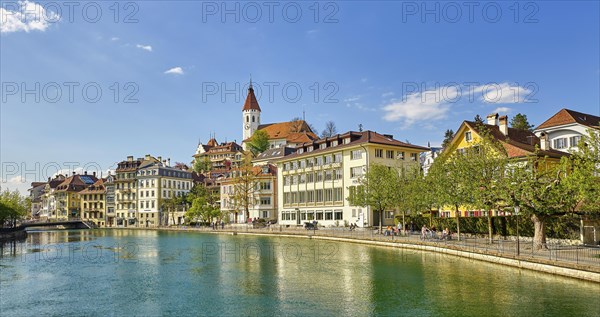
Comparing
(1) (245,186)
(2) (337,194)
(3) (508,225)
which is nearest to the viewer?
(3) (508,225)

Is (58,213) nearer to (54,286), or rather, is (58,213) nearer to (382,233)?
(382,233)

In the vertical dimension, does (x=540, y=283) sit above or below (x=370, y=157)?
below

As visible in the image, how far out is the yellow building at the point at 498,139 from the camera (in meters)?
58.4

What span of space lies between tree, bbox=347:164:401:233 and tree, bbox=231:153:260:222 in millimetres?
36097

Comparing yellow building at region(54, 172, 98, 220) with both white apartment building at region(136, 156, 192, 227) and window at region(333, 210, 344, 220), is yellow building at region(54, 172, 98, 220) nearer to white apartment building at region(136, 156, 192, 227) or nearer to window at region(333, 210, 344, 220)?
white apartment building at region(136, 156, 192, 227)

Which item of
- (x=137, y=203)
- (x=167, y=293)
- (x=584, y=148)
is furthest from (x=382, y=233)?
(x=137, y=203)

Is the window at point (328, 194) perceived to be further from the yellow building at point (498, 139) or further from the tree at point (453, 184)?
the tree at point (453, 184)

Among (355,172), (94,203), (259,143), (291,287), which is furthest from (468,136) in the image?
(94,203)

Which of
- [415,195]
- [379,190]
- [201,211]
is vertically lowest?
[201,211]

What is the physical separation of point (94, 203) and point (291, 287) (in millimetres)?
139594

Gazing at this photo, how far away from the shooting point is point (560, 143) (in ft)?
238

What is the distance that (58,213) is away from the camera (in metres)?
167

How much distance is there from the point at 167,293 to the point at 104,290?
4792 millimetres

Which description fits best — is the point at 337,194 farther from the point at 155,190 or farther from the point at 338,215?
the point at 155,190
